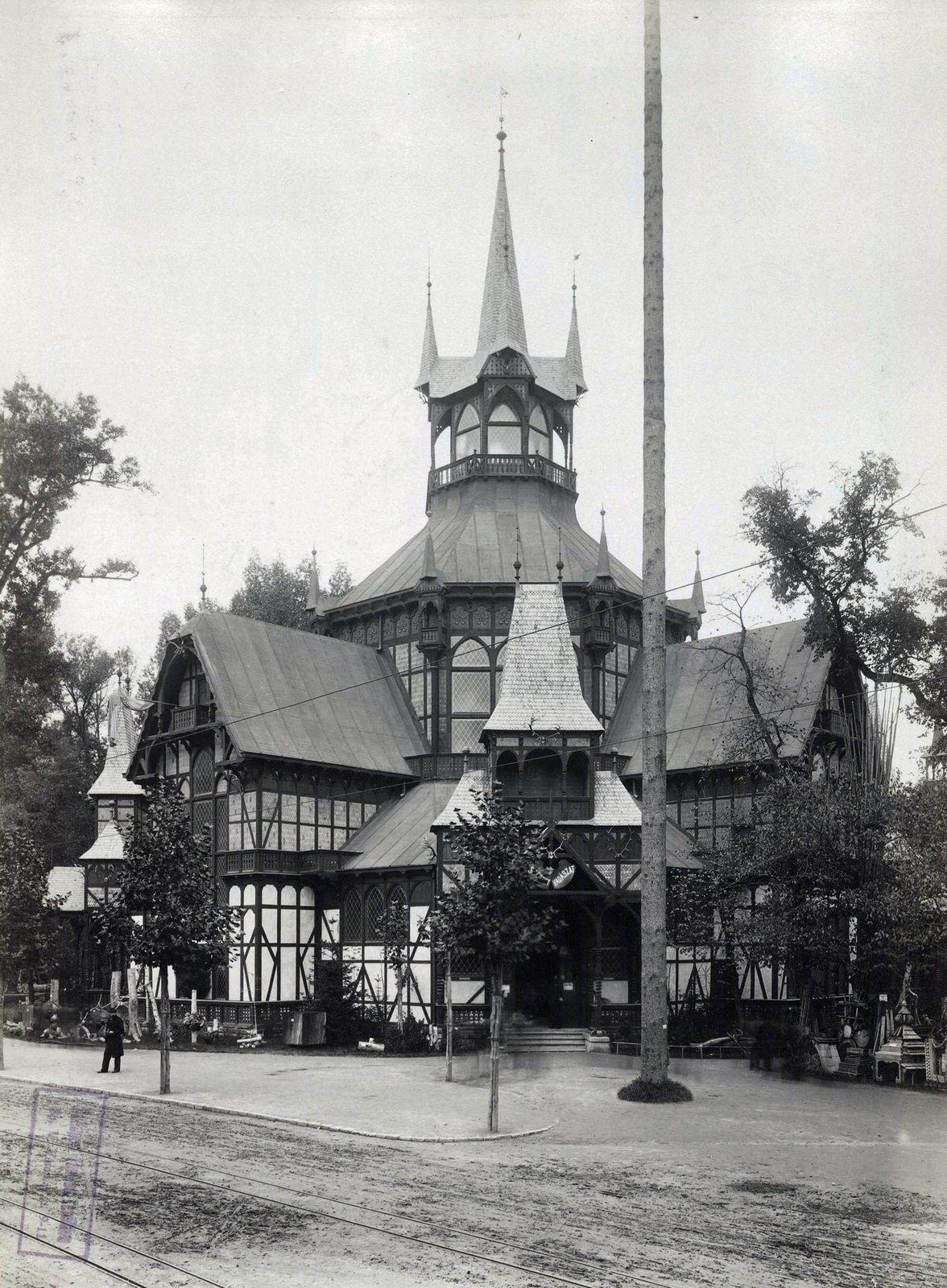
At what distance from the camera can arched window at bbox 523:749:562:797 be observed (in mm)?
33906

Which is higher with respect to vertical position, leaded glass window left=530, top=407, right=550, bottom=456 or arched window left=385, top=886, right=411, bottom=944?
leaded glass window left=530, top=407, right=550, bottom=456

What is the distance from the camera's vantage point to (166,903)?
Answer: 948 inches

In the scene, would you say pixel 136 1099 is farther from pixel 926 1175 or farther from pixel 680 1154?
pixel 926 1175

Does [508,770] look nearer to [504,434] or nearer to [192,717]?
[192,717]

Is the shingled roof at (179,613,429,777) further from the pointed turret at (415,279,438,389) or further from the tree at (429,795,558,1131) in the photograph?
the tree at (429,795,558,1131)

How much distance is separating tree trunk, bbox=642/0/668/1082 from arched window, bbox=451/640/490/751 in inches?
739

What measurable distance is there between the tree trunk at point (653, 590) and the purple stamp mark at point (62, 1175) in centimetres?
929

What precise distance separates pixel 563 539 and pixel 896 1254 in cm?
3465

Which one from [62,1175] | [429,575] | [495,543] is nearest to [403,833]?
[429,575]

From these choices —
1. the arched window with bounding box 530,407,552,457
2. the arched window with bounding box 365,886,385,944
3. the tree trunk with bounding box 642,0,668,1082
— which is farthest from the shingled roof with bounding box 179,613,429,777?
the tree trunk with bounding box 642,0,668,1082

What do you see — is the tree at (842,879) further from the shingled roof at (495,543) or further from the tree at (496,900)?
the shingled roof at (495,543)

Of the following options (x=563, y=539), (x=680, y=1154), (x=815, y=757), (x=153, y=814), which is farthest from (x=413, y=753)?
(x=680, y=1154)

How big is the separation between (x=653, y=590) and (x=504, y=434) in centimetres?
2582

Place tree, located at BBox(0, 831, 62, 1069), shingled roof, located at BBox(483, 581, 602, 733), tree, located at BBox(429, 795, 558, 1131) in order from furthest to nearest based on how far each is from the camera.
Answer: shingled roof, located at BBox(483, 581, 602, 733) < tree, located at BBox(0, 831, 62, 1069) < tree, located at BBox(429, 795, 558, 1131)
